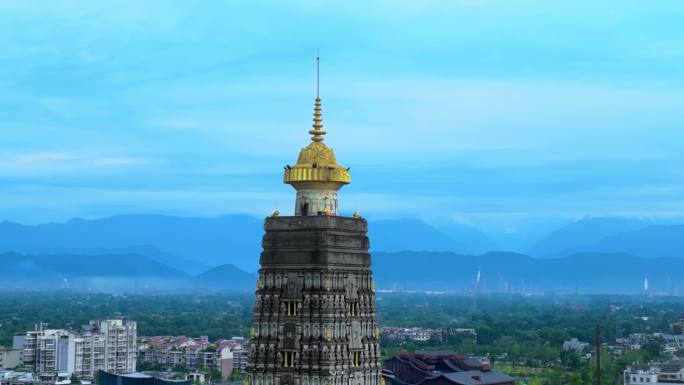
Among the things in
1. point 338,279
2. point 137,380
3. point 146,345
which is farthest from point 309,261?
point 146,345

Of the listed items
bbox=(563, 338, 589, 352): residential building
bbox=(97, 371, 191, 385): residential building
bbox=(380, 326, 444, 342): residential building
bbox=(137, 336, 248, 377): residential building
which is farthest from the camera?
bbox=(380, 326, 444, 342): residential building

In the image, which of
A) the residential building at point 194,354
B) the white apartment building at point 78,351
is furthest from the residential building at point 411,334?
the white apartment building at point 78,351

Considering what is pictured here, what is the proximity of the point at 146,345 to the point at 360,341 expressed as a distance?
11720cm

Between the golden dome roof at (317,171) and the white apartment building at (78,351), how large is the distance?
319 ft

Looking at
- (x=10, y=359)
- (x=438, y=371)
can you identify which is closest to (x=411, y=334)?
(x=10, y=359)

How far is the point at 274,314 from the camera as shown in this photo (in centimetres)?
4128

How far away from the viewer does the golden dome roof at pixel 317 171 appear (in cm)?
4153

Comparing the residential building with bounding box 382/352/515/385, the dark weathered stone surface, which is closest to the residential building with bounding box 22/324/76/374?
the residential building with bounding box 382/352/515/385

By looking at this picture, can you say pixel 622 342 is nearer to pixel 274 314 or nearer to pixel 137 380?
pixel 137 380

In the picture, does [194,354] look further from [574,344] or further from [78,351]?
[574,344]

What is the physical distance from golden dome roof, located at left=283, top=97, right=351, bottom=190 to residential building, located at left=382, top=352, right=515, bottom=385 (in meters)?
64.5

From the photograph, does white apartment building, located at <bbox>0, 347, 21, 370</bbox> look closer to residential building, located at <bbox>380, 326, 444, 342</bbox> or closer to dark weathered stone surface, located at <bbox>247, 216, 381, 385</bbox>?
residential building, located at <bbox>380, 326, 444, 342</bbox>

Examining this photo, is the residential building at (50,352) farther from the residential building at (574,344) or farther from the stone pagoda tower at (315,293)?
the stone pagoda tower at (315,293)

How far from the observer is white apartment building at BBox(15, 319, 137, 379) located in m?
137
